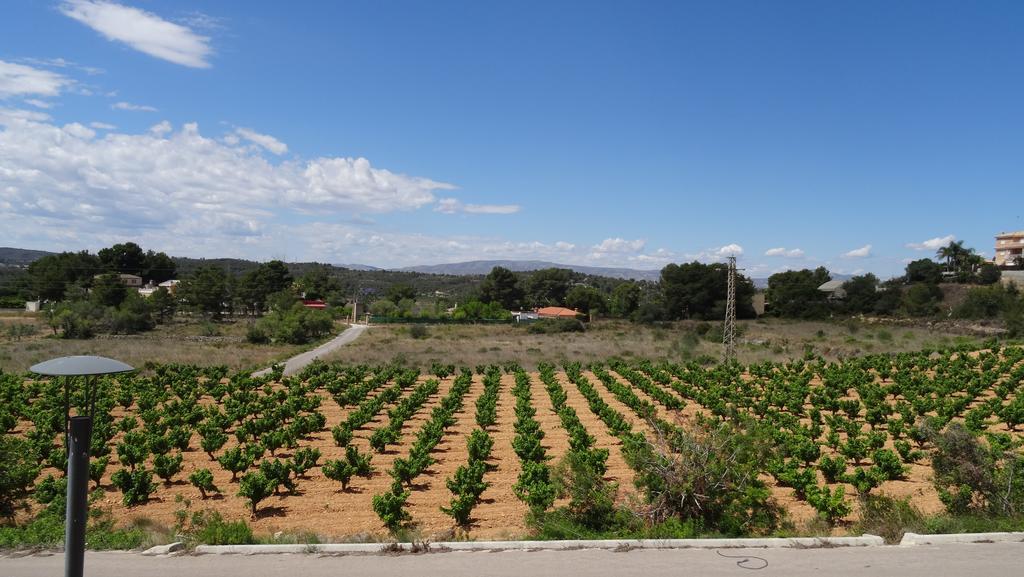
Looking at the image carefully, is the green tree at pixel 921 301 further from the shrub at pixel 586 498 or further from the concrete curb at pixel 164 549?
the concrete curb at pixel 164 549

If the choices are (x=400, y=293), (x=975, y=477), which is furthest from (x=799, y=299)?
(x=975, y=477)

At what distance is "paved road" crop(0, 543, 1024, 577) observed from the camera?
290 inches

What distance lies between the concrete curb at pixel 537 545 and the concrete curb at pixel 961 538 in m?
0.38

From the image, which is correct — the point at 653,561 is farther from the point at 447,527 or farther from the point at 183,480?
the point at 183,480

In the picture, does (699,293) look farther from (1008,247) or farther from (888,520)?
(1008,247)

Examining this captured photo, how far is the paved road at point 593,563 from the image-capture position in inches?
290

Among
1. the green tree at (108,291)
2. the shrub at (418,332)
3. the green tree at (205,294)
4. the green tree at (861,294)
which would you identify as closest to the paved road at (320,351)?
the shrub at (418,332)

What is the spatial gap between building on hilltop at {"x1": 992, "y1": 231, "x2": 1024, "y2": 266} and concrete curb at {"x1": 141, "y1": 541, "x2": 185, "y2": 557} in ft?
478

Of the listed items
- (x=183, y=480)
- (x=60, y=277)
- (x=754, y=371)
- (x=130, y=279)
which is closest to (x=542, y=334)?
(x=754, y=371)

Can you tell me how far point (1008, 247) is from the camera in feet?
406

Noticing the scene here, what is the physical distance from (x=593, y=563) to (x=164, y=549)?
5388 mm

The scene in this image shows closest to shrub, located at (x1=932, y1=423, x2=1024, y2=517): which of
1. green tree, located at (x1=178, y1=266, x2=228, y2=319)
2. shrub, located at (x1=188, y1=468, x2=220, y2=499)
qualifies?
shrub, located at (x1=188, y1=468, x2=220, y2=499)

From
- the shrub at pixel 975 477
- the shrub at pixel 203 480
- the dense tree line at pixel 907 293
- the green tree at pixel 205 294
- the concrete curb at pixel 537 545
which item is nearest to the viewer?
the concrete curb at pixel 537 545

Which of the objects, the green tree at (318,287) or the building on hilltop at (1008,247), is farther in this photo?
the building on hilltop at (1008,247)
